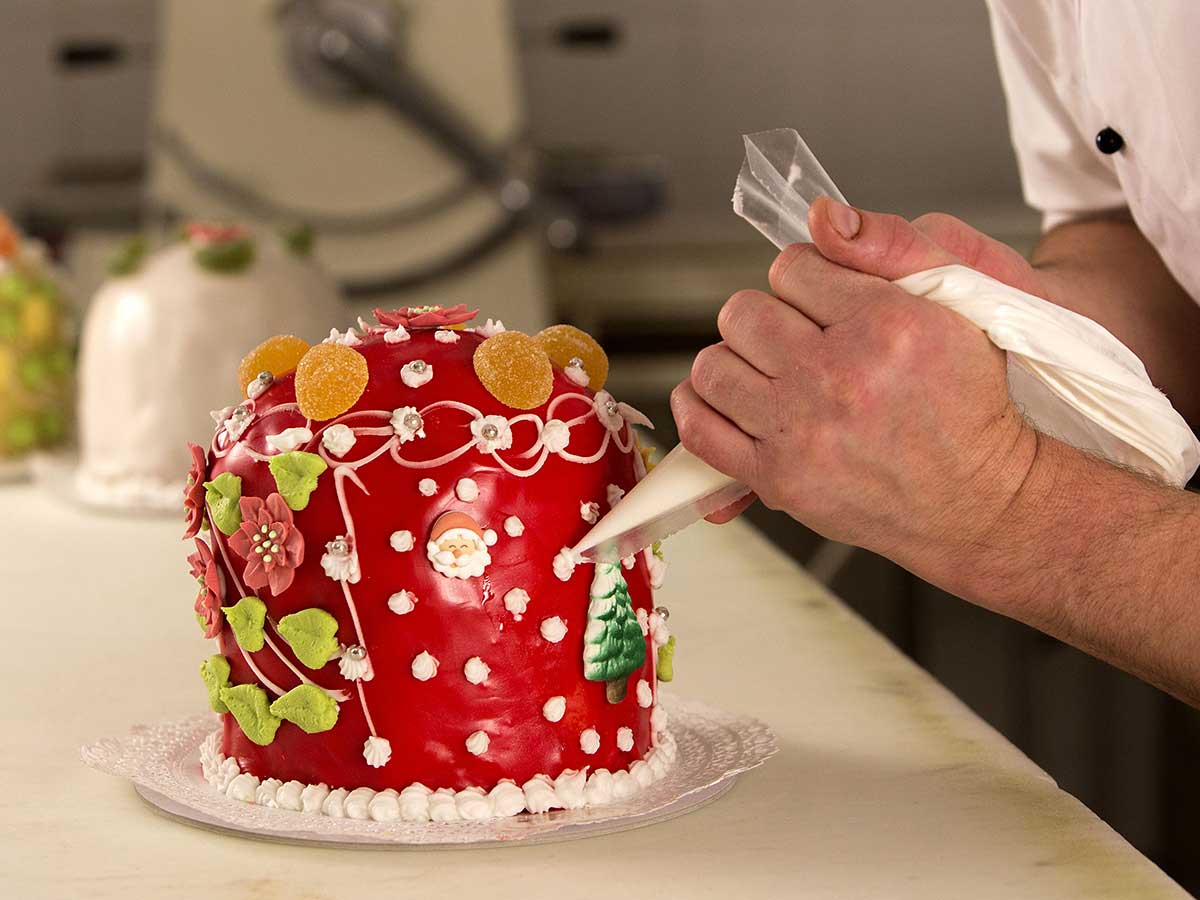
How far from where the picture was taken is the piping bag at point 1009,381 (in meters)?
0.71

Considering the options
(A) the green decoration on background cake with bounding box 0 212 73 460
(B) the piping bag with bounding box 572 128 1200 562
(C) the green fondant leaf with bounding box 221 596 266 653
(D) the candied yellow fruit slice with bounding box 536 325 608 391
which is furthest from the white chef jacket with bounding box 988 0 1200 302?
(A) the green decoration on background cake with bounding box 0 212 73 460

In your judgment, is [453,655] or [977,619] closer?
[453,655]

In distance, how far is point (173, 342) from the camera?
58.5 inches

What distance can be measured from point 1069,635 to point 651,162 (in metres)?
2.05

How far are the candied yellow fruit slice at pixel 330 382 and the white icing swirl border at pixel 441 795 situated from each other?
168 millimetres

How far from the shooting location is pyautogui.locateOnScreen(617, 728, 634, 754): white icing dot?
749 mm

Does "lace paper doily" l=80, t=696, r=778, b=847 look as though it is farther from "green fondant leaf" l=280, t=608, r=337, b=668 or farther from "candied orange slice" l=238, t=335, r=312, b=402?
"candied orange slice" l=238, t=335, r=312, b=402

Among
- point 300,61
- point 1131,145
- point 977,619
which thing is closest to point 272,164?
point 300,61

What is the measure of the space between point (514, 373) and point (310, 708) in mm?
175

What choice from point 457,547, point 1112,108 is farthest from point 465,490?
point 1112,108

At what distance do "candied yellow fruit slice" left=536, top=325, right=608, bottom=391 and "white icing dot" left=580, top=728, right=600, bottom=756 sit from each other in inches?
6.7

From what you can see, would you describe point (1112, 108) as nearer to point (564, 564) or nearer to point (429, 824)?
point (564, 564)

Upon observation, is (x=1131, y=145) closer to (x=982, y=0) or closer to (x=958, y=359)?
(x=958, y=359)

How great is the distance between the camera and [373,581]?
0.71 m
